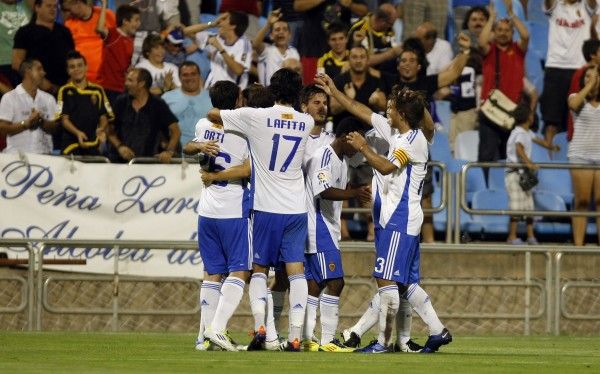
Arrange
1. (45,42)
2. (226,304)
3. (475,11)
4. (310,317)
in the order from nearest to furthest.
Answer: (226,304)
(310,317)
(45,42)
(475,11)

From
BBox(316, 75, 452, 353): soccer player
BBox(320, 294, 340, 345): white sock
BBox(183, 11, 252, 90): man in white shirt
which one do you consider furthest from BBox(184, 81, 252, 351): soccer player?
BBox(183, 11, 252, 90): man in white shirt

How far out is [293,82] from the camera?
12.3m

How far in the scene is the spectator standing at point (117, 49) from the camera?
19.1 m

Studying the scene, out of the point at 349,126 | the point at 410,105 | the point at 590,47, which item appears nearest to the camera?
the point at 410,105

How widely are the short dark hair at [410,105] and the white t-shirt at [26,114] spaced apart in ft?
22.9

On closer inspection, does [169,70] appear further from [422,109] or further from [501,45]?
[422,109]

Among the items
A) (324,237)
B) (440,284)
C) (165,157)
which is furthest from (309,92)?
(440,284)

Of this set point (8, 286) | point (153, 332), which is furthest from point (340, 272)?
point (8, 286)

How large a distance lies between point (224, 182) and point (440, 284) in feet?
18.2

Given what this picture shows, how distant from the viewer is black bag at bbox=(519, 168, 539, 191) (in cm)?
1831

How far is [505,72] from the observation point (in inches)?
768

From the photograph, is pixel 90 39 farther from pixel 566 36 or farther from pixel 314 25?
pixel 566 36

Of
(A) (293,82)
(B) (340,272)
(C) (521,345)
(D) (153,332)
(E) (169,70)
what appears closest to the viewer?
(A) (293,82)

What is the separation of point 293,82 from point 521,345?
13.9 ft
